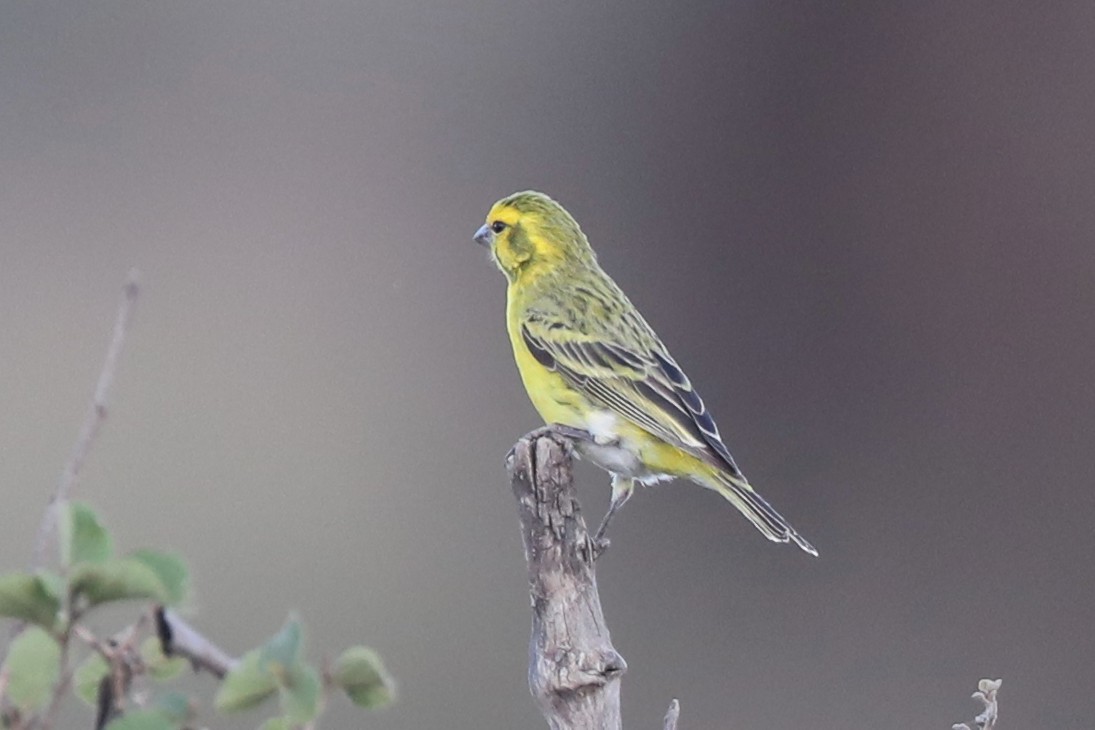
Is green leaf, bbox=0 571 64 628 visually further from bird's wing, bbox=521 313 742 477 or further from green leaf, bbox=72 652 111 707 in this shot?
bird's wing, bbox=521 313 742 477

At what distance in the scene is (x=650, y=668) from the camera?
255 inches

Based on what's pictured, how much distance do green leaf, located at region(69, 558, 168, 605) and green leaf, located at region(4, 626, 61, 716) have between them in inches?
1.3

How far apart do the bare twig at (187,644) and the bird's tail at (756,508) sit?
289cm

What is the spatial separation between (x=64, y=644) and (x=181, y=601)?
7 centimetres

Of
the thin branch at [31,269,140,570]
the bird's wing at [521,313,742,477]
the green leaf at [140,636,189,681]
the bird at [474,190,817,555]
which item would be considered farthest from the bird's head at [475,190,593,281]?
the green leaf at [140,636,189,681]

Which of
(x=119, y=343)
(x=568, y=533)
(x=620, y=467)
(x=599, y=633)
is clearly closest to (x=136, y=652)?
(x=119, y=343)

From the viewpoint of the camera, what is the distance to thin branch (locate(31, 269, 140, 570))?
0.89 metres

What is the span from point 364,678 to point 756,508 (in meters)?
2.86

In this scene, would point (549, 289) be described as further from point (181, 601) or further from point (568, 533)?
point (181, 601)

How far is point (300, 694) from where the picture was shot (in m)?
0.81

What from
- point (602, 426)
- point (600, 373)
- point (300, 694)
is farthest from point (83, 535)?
point (600, 373)

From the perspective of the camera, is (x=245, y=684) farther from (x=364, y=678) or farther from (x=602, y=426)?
(x=602, y=426)

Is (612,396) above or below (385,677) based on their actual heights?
above

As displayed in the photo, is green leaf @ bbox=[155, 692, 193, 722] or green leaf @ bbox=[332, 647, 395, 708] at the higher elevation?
green leaf @ bbox=[332, 647, 395, 708]
